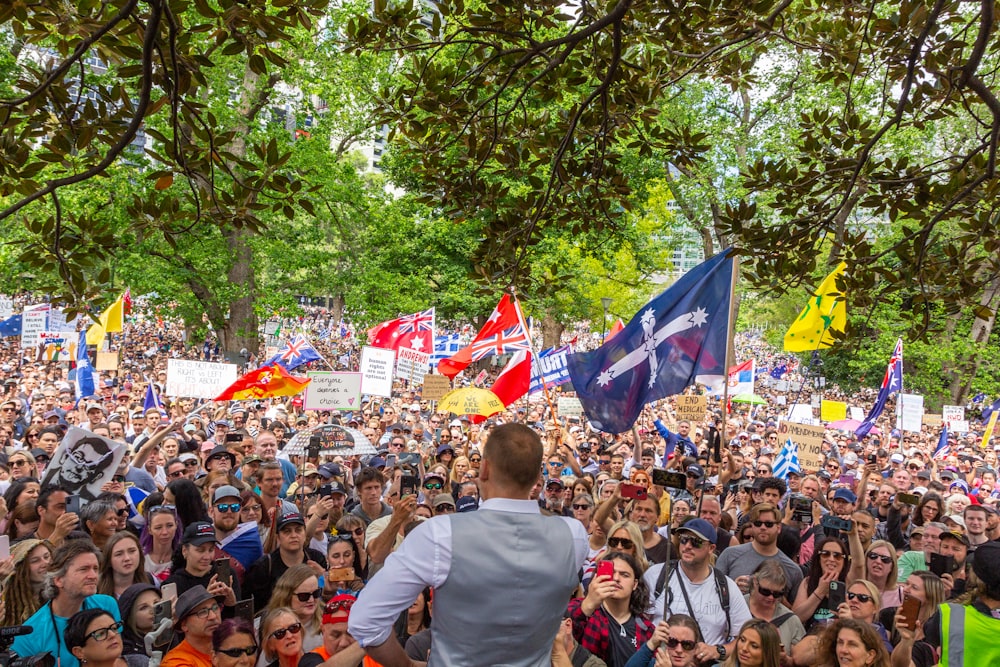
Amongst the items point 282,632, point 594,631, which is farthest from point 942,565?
point 282,632

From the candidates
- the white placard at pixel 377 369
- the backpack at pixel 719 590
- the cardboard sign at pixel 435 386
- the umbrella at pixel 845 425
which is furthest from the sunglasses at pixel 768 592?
the umbrella at pixel 845 425

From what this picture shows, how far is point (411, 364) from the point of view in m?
19.8

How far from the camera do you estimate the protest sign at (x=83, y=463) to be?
295 inches

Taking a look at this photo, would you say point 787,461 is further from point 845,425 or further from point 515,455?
point 845,425

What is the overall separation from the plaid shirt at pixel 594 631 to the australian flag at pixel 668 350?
333cm

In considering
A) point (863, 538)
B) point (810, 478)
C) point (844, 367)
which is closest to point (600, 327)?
point (844, 367)

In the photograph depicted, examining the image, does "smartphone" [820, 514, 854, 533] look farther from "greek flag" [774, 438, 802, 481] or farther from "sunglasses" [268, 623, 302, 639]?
"greek flag" [774, 438, 802, 481]

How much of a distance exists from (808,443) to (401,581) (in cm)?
1192

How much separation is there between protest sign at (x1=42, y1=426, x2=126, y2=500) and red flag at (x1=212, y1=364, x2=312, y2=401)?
7165 mm

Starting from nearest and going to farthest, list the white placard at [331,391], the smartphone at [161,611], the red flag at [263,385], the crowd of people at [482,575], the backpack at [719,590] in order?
the crowd of people at [482,575]
the smartphone at [161,611]
the backpack at [719,590]
the white placard at [331,391]
the red flag at [263,385]

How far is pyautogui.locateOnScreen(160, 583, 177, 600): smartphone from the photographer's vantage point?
546cm

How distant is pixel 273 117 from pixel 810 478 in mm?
18831

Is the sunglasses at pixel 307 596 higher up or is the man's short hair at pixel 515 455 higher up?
the man's short hair at pixel 515 455

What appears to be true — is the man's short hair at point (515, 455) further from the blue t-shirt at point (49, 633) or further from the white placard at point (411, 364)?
the white placard at point (411, 364)
